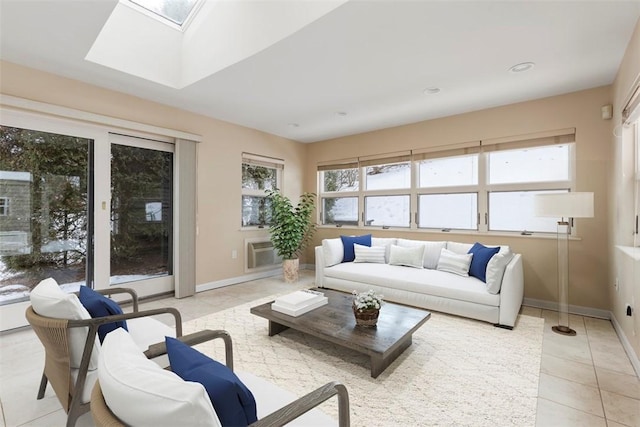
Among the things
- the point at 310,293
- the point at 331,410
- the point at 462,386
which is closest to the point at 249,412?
the point at 331,410

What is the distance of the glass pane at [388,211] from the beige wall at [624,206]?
2414 mm

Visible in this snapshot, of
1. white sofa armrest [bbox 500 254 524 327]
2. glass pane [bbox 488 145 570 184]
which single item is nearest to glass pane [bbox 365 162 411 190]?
glass pane [bbox 488 145 570 184]

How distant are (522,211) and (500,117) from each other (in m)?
1.28

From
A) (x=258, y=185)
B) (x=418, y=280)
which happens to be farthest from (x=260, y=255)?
(x=418, y=280)

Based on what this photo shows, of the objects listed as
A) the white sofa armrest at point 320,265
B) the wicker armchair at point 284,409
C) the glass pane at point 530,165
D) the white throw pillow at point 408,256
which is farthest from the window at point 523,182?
the wicker armchair at point 284,409

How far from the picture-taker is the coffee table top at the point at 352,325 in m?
2.09

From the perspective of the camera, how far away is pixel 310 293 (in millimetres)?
2889

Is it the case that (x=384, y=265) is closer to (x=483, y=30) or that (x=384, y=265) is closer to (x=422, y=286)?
(x=422, y=286)

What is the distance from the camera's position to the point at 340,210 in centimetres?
574

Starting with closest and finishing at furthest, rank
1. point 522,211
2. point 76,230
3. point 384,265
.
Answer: point 76,230 → point 522,211 → point 384,265

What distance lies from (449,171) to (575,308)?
7.43 ft

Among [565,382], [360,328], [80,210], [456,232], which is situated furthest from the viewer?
[456,232]

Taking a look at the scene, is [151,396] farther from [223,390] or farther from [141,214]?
[141,214]

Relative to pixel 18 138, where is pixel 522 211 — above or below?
below
